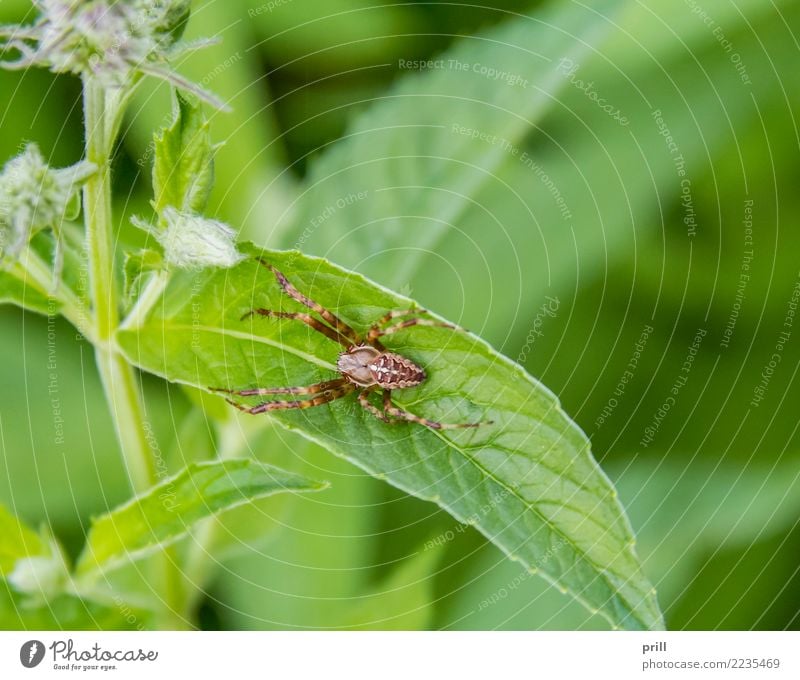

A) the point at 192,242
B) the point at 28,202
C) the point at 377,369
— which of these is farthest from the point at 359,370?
the point at 28,202

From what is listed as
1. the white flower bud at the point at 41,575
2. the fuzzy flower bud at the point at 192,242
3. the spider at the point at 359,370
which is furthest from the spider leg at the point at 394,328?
the white flower bud at the point at 41,575

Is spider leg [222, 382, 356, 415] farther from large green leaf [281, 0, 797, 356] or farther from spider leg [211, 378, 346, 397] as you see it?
large green leaf [281, 0, 797, 356]

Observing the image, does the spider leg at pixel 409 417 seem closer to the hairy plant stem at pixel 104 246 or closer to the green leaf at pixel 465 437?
the green leaf at pixel 465 437

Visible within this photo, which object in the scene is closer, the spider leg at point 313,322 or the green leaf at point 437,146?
the spider leg at point 313,322

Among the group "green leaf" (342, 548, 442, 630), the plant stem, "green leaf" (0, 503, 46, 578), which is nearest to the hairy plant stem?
the plant stem

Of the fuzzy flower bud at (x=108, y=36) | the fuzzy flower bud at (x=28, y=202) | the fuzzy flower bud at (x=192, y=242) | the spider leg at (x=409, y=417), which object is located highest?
the fuzzy flower bud at (x=108, y=36)
